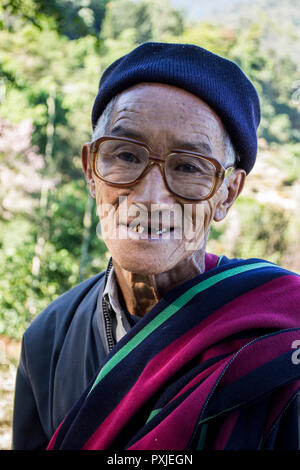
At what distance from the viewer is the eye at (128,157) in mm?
1227

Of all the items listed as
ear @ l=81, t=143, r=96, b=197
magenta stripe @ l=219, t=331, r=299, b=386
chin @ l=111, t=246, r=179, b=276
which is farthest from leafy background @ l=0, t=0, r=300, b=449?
magenta stripe @ l=219, t=331, r=299, b=386

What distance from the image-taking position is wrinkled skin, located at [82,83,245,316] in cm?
120

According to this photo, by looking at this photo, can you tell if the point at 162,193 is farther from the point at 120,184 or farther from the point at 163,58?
the point at 163,58

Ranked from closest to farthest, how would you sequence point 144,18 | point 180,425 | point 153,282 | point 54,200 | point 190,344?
point 180,425
point 190,344
point 153,282
point 54,200
point 144,18

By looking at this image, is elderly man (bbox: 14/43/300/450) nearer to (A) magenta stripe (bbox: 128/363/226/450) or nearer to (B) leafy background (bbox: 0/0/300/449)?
(A) magenta stripe (bbox: 128/363/226/450)

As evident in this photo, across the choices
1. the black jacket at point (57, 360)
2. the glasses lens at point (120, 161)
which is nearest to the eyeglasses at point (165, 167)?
the glasses lens at point (120, 161)

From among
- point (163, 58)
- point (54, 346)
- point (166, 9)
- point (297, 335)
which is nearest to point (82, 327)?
point (54, 346)

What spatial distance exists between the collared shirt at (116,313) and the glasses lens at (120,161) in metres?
0.37

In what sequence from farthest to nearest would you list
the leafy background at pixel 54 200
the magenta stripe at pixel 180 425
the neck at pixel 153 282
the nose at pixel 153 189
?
the leafy background at pixel 54 200
the neck at pixel 153 282
the nose at pixel 153 189
the magenta stripe at pixel 180 425

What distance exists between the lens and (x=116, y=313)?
1.41m

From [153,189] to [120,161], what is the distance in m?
0.14

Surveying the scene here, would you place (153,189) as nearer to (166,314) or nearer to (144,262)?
(144,262)

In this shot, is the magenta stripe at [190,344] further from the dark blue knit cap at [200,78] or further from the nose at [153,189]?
the dark blue knit cap at [200,78]

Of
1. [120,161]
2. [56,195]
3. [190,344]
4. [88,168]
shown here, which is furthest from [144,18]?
[190,344]
